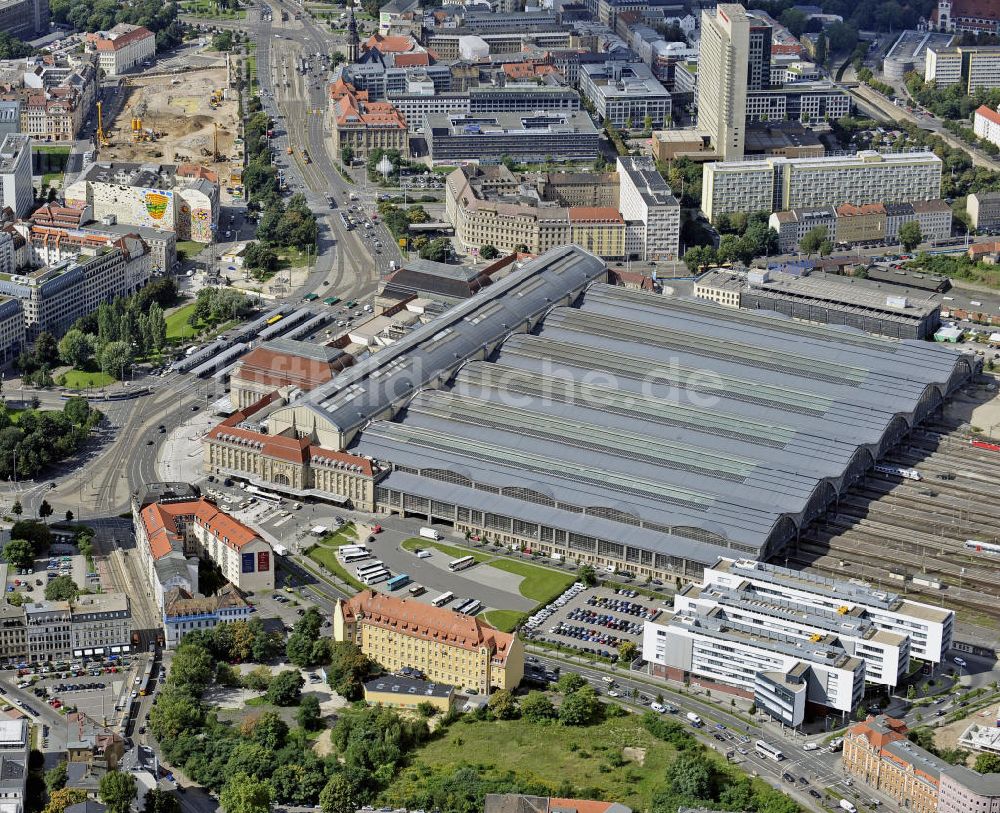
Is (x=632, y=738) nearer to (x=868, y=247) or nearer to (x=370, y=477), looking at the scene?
(x=370, y=477)

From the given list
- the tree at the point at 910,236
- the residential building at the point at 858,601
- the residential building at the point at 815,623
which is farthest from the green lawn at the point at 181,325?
the tree at the point at 910,236

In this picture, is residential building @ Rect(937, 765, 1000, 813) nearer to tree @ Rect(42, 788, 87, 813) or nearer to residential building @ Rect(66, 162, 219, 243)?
tree @ Rect(42, 788, 87, 813)

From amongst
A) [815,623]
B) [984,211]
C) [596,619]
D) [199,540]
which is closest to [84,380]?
[199,540]

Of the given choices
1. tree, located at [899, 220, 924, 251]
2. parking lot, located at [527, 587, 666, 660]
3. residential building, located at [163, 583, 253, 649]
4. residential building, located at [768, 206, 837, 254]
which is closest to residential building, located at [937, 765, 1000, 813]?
parking lot, located at [527, 587, 666, 660]

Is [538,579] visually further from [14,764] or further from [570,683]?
[14,764]

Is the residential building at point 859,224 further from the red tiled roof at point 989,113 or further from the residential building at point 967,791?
the residential building at point 967,791

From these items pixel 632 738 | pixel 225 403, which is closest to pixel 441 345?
pixel 225 403
